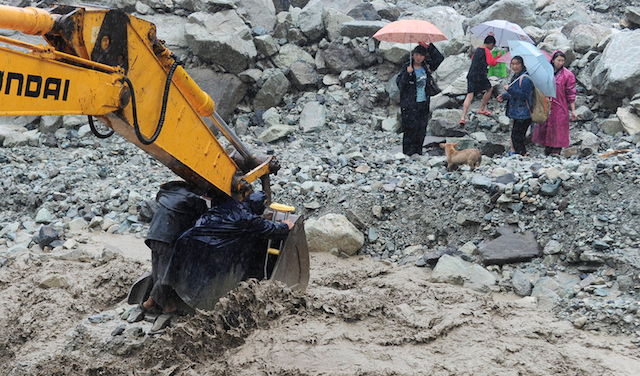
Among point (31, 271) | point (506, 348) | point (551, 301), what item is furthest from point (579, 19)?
point (31, 271)

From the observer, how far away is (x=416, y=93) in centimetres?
774

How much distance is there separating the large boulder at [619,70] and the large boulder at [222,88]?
6.04m

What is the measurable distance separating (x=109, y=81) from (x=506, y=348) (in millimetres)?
2790

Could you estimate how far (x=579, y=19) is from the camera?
11.8 metres

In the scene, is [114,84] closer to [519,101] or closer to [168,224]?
[168,224]

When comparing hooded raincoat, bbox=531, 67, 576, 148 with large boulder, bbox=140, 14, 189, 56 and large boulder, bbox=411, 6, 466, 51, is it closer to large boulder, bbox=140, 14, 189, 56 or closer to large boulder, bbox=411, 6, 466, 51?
large boulder, bbox=411, 6, 466, 51

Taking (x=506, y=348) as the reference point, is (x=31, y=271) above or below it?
below

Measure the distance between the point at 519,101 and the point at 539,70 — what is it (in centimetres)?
49

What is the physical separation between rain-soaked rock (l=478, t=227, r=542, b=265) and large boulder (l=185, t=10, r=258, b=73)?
624 centimetres

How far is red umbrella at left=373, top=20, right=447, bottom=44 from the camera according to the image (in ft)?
25.4

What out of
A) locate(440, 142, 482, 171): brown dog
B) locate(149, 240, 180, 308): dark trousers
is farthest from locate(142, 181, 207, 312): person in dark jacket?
locate(440, 142, 482, 171): brown dog

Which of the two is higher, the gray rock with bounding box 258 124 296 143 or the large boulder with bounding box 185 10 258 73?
the large boulder with bounding box 185 10 258 73

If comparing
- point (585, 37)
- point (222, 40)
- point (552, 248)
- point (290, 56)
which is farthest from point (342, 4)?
point (552, 248)

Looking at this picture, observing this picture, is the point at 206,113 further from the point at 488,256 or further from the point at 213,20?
the point at 213,20
